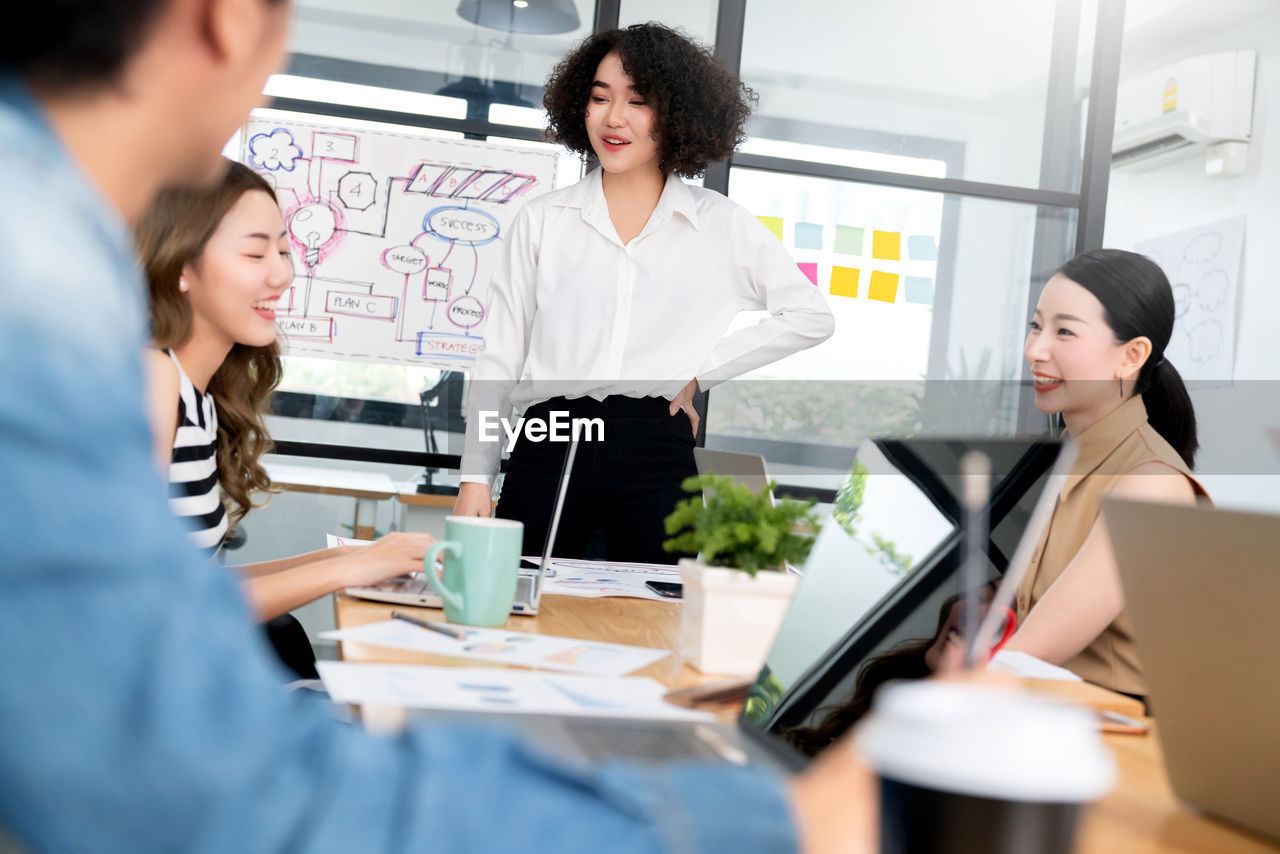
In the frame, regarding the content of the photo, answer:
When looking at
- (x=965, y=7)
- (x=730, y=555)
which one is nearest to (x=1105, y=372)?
(x=730, y=555)

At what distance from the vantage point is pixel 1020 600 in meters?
1.52

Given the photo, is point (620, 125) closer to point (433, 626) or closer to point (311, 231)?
point (311, 231)

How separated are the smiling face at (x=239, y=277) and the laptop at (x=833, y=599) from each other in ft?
4.08

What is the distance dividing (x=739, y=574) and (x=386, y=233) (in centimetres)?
277

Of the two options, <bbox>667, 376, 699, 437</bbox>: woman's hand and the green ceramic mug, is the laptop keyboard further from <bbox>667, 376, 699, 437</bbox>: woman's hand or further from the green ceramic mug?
<bbox>667, 376, 699, 437</bbox>: woman's hand

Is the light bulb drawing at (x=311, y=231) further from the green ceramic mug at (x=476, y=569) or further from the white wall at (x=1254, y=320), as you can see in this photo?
the white wall at (x=1254, y=320)

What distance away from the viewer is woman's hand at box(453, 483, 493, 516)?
7.49 feet

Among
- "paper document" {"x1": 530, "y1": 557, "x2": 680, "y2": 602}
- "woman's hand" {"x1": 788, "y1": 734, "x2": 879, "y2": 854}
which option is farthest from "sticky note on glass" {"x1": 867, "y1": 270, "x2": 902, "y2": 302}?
"woman's hand" {"x1": 788, "y1": 734, "x2": 879, "y2": 854}

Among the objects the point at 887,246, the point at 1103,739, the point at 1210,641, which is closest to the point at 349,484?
the point at 887,246

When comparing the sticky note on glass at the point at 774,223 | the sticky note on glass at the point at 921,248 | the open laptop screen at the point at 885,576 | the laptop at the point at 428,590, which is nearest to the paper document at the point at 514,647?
the laptop at the point at 428,590

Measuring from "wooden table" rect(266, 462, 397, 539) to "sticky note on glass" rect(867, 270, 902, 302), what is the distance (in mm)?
1776

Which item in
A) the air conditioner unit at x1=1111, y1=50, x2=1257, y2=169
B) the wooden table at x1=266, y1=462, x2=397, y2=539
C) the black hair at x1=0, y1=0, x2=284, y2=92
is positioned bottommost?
the wooden table at x1=266, y1=462, x2=397, y2=539

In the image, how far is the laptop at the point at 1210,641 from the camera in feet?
2.04

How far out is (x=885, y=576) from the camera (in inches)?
31.0
